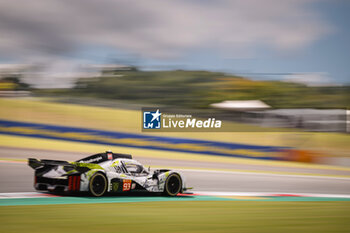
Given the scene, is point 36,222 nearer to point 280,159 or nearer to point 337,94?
point 280,159

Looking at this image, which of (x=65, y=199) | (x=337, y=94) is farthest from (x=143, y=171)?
(x=337, y=94)

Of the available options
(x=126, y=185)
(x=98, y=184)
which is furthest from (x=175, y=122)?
(x=98, y=184)

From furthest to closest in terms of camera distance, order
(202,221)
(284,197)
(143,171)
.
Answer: (284,197)
(143,171)
(202,221)

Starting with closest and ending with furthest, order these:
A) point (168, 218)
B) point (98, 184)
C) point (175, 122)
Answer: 1. point (168, 218)
2. point (98, 184)
3. point (175, 122)

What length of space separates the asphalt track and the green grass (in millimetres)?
3013

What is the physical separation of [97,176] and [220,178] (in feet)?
21.3

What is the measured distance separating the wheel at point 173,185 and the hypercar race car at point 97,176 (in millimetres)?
184

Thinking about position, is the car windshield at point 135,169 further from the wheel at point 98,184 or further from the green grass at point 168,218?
the green grass at point 168,218

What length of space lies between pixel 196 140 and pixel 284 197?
10644 mm

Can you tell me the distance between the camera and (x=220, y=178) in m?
13.7

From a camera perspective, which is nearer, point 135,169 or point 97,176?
point 97,176

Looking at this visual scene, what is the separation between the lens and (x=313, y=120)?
24.3m

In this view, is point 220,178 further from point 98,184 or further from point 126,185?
point 98,184

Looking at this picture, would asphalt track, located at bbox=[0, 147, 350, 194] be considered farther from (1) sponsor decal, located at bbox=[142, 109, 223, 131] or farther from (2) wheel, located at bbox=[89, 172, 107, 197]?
(1) sponsor decal, located at bbox=[142, 109, 223, 131]
